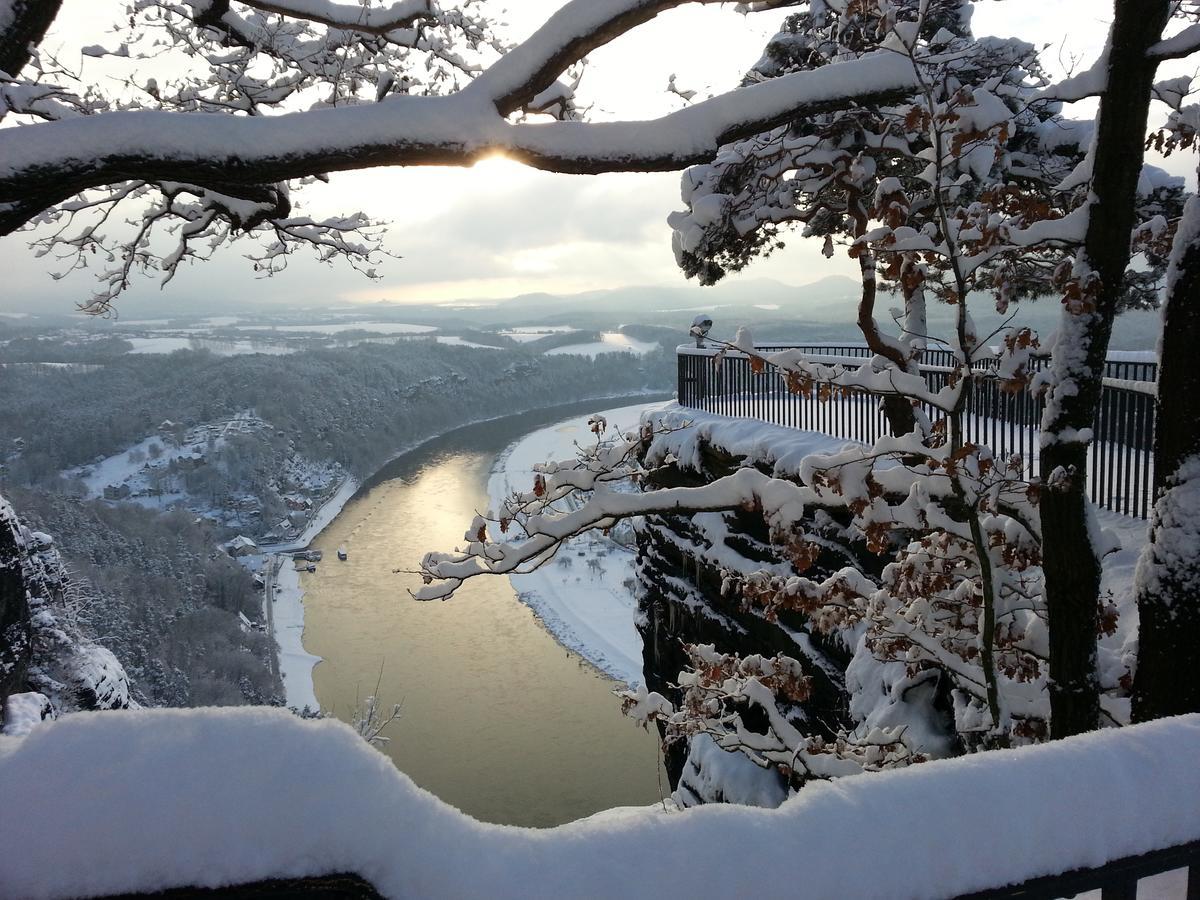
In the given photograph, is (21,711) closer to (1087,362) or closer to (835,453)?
(835,453)

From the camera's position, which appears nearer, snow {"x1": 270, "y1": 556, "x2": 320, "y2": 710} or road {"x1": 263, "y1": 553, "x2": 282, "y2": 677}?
snow {"x1": 270, "y1": 556, "x2": 320, "y2": 710}

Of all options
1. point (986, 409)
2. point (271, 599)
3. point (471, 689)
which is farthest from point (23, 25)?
point (271, 599)

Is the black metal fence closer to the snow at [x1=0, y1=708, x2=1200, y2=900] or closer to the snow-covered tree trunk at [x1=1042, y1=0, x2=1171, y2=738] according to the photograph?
the snow-covered tree trunk at [x1=1042, y1=0, x2=1171, y2=738]

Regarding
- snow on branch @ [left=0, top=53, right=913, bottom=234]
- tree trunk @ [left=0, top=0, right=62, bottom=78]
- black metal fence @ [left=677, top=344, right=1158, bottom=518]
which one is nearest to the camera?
snow on branch @ [left=0, top=53, right=913, bottom=234]

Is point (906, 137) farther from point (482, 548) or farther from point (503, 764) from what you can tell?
point (503, 764)

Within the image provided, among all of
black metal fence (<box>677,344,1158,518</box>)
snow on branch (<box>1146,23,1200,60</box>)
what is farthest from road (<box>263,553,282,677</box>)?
snow on branch (<box>1146,23,1200,60</box>)

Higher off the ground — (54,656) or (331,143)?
(331,143)
